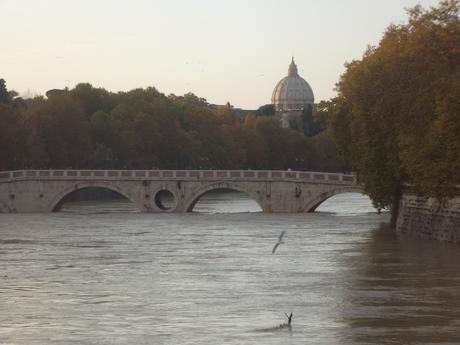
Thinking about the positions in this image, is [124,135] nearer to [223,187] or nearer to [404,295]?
[223,187]

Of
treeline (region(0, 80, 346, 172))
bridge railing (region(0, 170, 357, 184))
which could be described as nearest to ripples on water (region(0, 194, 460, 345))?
bridge railing (region(0, 170, 357, 184))

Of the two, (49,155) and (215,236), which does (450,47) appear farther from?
(49,155)

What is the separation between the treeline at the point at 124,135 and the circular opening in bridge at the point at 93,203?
9.57 feet

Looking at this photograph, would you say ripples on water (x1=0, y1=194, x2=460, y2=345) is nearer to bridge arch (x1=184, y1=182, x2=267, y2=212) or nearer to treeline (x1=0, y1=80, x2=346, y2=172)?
bridge arch (x1=184, y1=182, x2=267, y2=212)

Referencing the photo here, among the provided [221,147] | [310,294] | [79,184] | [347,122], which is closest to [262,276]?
[310,294]

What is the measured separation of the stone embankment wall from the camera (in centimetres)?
5284

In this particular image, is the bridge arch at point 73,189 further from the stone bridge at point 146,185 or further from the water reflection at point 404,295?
the water reflection at point 404,295

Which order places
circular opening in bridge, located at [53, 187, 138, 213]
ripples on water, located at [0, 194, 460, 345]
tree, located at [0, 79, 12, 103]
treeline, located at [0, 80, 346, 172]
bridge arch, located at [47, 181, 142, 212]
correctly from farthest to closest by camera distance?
1. tree, located at [0, 79, 12, 103]
2. treeline, located at [0, 80, 346, 172]
3. circular opening in bridge, located at [53, 187, 138, 213]
4. bridge arch, located at [47, 181, 142, 212]
5. ripples on water, located at [0, 194, 460, 345]

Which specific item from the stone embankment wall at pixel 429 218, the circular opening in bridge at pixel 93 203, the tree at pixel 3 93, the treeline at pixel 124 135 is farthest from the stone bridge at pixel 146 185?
the tree at pixel 3 93

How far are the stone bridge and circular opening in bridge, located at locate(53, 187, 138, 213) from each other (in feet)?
4.07

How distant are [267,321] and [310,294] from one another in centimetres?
505

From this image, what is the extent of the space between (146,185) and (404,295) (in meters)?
46.9

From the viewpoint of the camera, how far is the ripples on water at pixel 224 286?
101 feet

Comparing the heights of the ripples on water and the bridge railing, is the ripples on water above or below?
below
